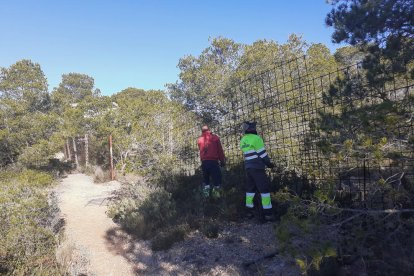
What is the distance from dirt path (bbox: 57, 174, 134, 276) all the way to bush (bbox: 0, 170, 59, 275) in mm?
383

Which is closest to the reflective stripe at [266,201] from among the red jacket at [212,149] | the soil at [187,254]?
the soil at [187,254]

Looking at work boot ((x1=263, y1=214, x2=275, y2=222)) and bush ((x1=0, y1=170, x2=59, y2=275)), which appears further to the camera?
work boot ((x1=263, y1=214, x2=275, y2=222))

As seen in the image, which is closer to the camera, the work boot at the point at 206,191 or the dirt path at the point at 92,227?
the dirt path at the point at 92,227

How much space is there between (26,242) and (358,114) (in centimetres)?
583

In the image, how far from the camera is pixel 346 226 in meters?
4.03

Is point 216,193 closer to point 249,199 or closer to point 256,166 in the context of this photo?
point 249,199

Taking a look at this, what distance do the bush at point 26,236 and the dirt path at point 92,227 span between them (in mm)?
383

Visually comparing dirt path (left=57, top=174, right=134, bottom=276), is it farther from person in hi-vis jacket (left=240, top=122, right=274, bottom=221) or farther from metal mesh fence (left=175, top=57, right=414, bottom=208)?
metal mesh fence (left=175, top=57, right=414, bottom=208)

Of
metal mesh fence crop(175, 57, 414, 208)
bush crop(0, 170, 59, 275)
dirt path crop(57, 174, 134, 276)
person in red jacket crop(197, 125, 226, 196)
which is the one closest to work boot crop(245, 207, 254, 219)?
metal mesh fence crop(175, 57, 414, 208)

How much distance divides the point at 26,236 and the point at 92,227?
2.06 m

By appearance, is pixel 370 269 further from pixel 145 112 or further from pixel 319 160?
pixel 145 112

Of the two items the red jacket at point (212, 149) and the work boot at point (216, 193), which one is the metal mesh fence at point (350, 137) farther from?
the work boot at point (216, 193)

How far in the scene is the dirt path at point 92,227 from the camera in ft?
19.2

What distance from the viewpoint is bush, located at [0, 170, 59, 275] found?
561 centimetres
